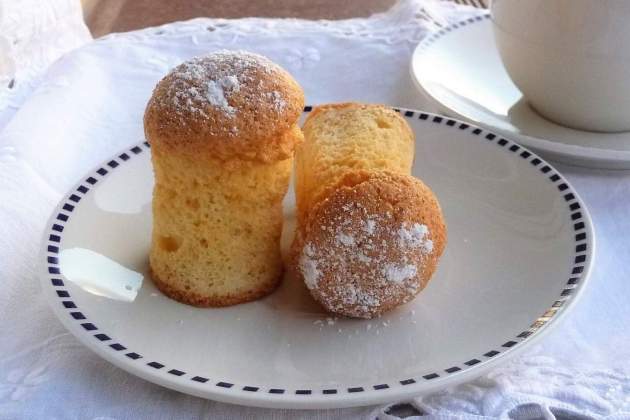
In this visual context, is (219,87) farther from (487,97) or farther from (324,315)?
(487,97)

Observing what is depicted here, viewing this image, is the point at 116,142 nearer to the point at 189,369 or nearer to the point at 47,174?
the point at 47,174

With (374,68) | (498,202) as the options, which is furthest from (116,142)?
(498,202)

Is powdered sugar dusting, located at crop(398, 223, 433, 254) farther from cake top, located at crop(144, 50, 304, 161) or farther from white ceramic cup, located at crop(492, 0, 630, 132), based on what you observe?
white ceramic cup, located at crop(492, 0, 630, 132)

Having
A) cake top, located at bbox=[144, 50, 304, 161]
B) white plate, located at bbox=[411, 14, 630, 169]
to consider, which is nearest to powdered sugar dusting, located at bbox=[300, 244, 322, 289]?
cake top, located at bbox=[144, 50, 304, 161]

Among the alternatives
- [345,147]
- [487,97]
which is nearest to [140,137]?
[345,147]

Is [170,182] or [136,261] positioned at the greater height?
[170,182]

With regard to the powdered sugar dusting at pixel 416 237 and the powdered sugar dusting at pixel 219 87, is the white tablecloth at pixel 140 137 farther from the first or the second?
A: the powdered sugar dusting at pixel 219 87
